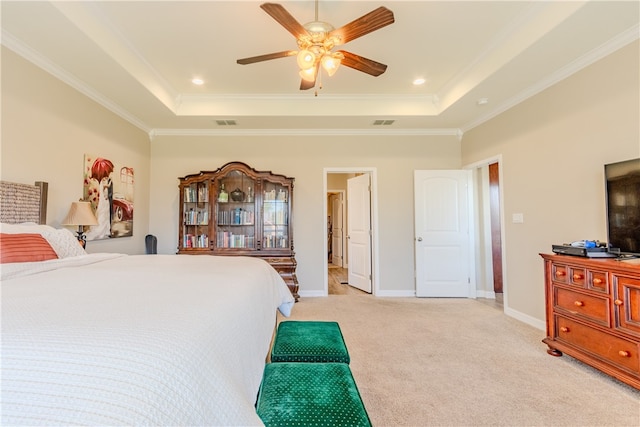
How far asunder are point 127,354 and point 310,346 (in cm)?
117

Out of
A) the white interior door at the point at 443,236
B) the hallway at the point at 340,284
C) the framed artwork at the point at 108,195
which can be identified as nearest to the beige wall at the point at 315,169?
the white interior door at the point at 443,236

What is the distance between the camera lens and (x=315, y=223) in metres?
4.70

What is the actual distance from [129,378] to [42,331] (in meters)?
0.32

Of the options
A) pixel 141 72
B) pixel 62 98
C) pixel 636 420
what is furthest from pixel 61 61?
pixel 636 420

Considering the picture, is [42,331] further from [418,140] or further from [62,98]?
[418,140]

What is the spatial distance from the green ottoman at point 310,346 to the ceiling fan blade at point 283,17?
203 centimetres

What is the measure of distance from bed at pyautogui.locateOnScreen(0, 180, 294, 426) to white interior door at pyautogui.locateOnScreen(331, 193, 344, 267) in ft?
21.4

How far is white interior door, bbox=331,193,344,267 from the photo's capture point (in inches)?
310

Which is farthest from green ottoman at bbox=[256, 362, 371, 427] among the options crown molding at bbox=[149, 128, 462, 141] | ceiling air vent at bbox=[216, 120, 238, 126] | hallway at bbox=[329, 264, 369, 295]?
crown molding at bbox=[149, 128, 462, 141]

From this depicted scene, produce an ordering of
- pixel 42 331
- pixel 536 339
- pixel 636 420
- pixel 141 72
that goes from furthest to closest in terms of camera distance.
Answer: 1. pixel 141 72
2. pixel 536 339
3. pixel 636 420
4. pixel 42 331

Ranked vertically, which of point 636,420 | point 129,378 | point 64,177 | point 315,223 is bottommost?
point 636,420

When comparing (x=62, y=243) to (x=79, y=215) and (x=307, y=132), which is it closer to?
(x=79, y=215)

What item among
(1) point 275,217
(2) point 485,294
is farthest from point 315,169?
(2) point 485,294

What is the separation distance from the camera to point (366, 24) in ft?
6.63
